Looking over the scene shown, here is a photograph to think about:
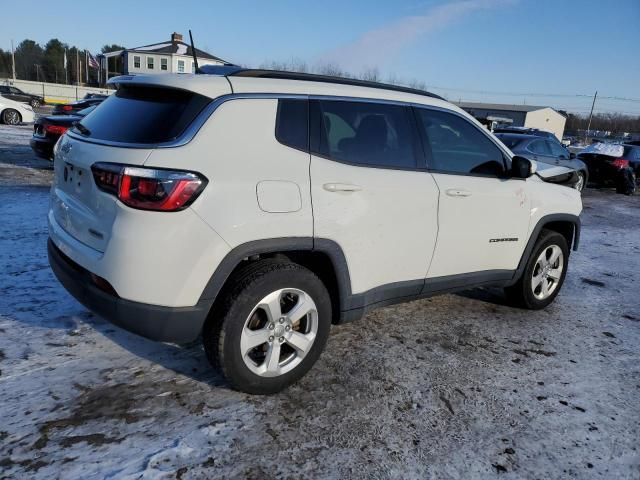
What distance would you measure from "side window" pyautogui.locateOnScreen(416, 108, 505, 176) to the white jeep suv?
0.02 m

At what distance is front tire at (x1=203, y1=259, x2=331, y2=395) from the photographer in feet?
8.84

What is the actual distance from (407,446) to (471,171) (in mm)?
2172

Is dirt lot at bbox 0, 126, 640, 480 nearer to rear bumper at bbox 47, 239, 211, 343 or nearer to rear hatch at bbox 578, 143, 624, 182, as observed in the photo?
rear bumper at bbox 47, 239, 211, 343

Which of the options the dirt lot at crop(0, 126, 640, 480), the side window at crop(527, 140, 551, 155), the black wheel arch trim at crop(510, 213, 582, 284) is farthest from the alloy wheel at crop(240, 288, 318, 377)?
the side window at crop(527, 140, 551, 155)

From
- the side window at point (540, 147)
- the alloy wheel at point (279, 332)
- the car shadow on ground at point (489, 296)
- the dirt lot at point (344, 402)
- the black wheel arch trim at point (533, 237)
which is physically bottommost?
the dirt lot at point (344, 402)

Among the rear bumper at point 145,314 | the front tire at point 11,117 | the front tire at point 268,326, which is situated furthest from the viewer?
the front tire at point 11,117

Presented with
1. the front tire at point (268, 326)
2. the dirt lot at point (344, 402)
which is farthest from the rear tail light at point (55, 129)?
the front tire at point (268, 326)

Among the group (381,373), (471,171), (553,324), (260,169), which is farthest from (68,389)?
(553,324)

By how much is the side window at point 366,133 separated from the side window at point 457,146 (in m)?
0.21

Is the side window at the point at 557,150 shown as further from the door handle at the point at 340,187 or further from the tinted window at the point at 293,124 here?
the tinted window at the point at 293,124

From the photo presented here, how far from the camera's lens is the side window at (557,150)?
1284 centimetres

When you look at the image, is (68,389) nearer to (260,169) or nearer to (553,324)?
(260,169)

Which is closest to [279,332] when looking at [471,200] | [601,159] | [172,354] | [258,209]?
[258,209]

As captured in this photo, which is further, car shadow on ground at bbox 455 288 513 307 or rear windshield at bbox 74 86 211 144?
car shadow on ground at bbox 455 288 513 307
